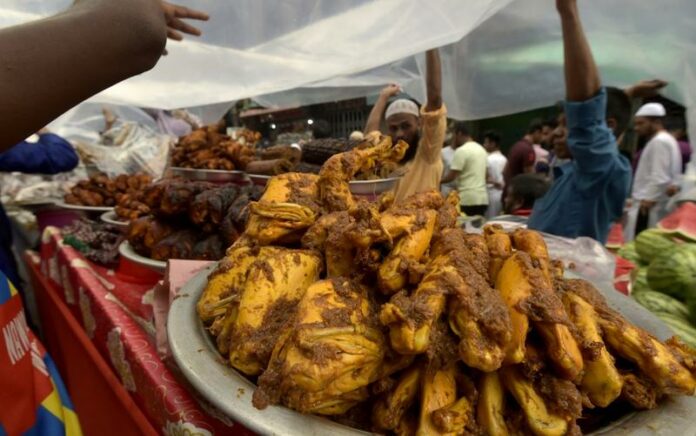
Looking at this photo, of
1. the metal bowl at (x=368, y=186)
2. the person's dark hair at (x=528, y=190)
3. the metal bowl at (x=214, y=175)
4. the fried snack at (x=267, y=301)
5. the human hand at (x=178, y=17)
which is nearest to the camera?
the fried snack at (x=267, y=301)

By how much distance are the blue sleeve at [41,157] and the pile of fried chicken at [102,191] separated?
8.6 inches

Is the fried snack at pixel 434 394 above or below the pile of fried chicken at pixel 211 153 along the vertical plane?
below

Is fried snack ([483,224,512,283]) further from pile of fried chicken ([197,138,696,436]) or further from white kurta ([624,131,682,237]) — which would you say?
white kurta ([624,131,682,237])

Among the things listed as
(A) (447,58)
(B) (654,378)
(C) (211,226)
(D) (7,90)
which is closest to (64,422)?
(C) (211,226)

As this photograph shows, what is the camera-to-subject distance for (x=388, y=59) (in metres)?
2.16

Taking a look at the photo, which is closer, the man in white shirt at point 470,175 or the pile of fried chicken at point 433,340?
the pile of fried chicken at point 433,340

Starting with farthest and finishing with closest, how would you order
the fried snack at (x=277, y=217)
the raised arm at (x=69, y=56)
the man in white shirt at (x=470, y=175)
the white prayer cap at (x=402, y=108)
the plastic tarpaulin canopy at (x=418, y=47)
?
the man in white shirt at (x=470, y=175), the white prayer cap at (x=402, y=108), the plastic tarpaulin canopy at (x=418, y=47), the fried snack at (x=277, y=217), the raised arm at (x=69, y=56)

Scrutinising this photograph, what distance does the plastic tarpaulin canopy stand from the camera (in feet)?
6.40

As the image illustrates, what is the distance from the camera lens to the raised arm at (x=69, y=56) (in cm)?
55

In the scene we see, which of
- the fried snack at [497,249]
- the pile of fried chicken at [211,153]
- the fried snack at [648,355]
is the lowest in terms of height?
the fried snack at [648,355]

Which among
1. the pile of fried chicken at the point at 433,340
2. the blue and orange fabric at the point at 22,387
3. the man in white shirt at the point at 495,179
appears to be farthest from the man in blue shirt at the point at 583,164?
the man in white shirt at the point at 495,179

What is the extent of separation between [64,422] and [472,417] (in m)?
1.35

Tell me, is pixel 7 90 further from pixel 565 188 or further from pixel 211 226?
pixel 565 188

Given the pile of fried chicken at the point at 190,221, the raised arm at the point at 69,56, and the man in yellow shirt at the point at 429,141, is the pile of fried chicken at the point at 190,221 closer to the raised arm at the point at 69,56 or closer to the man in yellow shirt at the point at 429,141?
the raised arm at the point at 69,56
